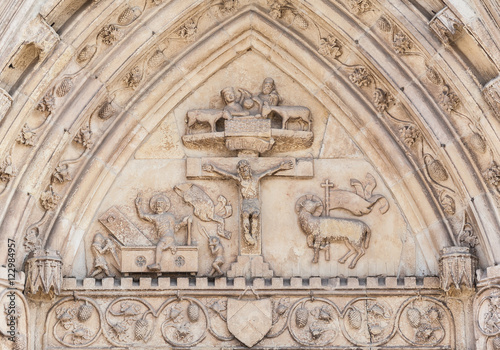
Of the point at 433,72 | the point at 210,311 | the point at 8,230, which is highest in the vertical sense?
the point at 433,72

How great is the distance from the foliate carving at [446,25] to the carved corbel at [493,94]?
1.98 ft

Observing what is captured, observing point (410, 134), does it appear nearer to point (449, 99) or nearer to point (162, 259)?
point (449, 99)

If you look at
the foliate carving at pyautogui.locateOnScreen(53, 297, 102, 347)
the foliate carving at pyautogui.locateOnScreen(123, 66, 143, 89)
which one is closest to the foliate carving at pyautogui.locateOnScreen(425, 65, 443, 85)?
the foliate carving at pyautogui.locateOnScreen(123, 66, 143, 89)

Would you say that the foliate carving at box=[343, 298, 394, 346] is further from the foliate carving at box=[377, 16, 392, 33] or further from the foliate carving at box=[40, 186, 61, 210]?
the foliate carving at box=[40, 186, 61, 210]

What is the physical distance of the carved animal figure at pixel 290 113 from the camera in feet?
41.8

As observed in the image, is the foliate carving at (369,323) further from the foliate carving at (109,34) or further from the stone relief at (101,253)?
the foliate carving at (109,34)

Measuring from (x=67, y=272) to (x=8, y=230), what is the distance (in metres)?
0.81

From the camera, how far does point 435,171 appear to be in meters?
12.4

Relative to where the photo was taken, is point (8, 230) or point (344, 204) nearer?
point (8, 230)

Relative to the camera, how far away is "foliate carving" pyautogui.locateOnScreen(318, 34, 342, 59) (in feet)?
41.6

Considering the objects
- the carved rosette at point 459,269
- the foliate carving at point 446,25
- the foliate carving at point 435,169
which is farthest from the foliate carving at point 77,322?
the foliate carving at point 446,25

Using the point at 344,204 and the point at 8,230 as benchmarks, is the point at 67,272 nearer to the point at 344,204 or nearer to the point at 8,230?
the point at 8,230

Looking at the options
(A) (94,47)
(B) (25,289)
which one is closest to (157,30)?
(A) (94,47)

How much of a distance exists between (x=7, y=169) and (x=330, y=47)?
3491 millimetres
